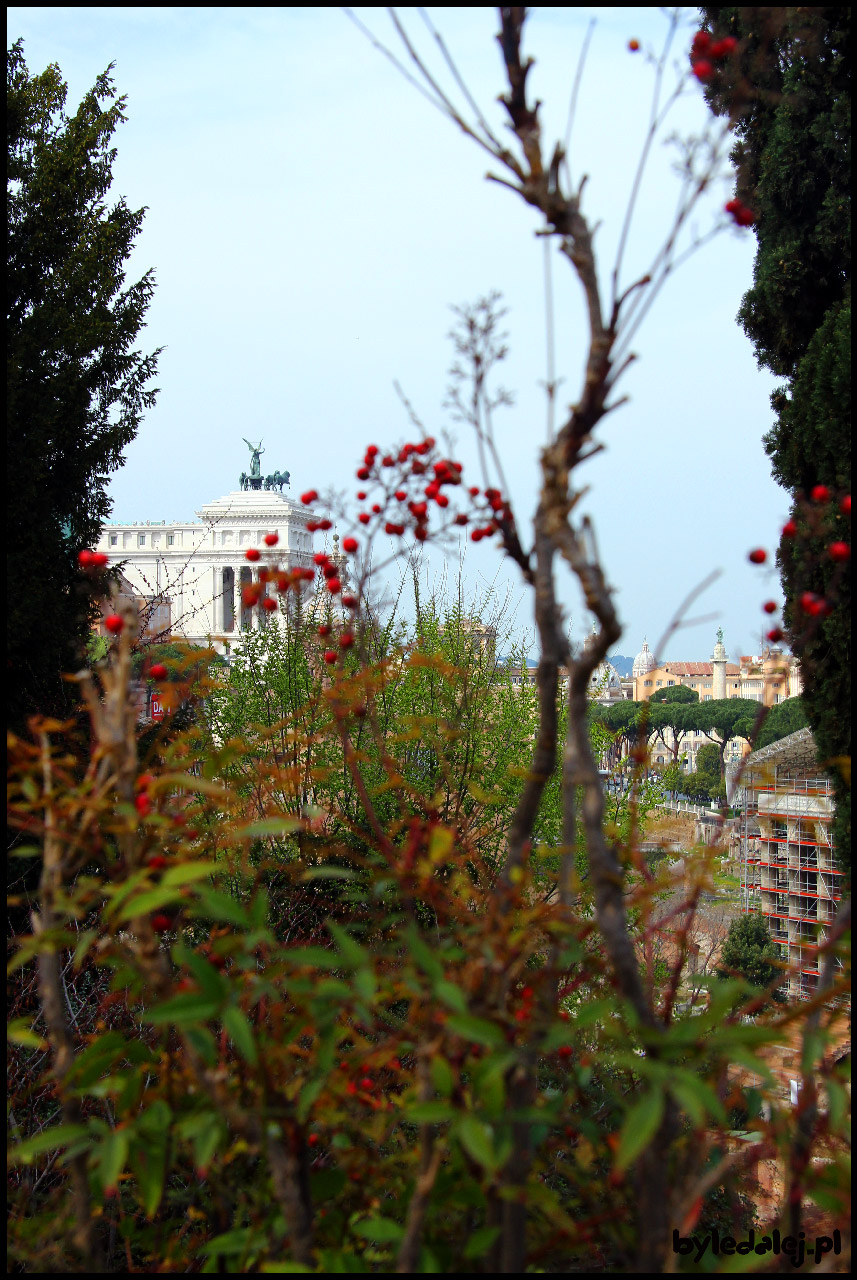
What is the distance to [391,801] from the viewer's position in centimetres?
605

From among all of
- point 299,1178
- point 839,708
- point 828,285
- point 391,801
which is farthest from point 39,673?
point 828,285

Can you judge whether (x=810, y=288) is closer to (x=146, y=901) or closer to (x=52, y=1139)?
(x=146, y=901)

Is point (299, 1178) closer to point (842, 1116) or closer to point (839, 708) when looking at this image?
point (842, 1116)

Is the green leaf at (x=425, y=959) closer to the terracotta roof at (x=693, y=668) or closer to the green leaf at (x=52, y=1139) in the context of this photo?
the green leaf at (x=52, y=1139)

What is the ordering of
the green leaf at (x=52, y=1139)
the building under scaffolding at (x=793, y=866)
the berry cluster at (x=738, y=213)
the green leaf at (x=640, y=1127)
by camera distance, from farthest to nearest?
the building under scaffolding at (x=793, y=866) → the berry cluster at (x=738, y=213) → the green leaf at (x=52, y=1139) → the green leaf at (x=640, y=1127)

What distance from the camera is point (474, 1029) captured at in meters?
1.03

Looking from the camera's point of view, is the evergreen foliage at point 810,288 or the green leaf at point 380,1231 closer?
the green leaf at point 380,1231

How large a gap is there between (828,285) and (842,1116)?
5.17 meters

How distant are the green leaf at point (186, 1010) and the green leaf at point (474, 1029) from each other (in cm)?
27

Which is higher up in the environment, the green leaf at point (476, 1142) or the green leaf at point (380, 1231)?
the green leaf at point (476, 1142)

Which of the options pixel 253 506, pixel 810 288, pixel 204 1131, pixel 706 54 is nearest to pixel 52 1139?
pixel 204 1131

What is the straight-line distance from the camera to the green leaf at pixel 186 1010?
1.04 m

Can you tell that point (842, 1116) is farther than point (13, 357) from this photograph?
No

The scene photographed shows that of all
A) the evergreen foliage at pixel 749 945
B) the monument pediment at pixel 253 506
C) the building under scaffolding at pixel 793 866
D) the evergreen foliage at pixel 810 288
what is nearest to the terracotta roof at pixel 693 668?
the monument pediment at pixel 253 506
